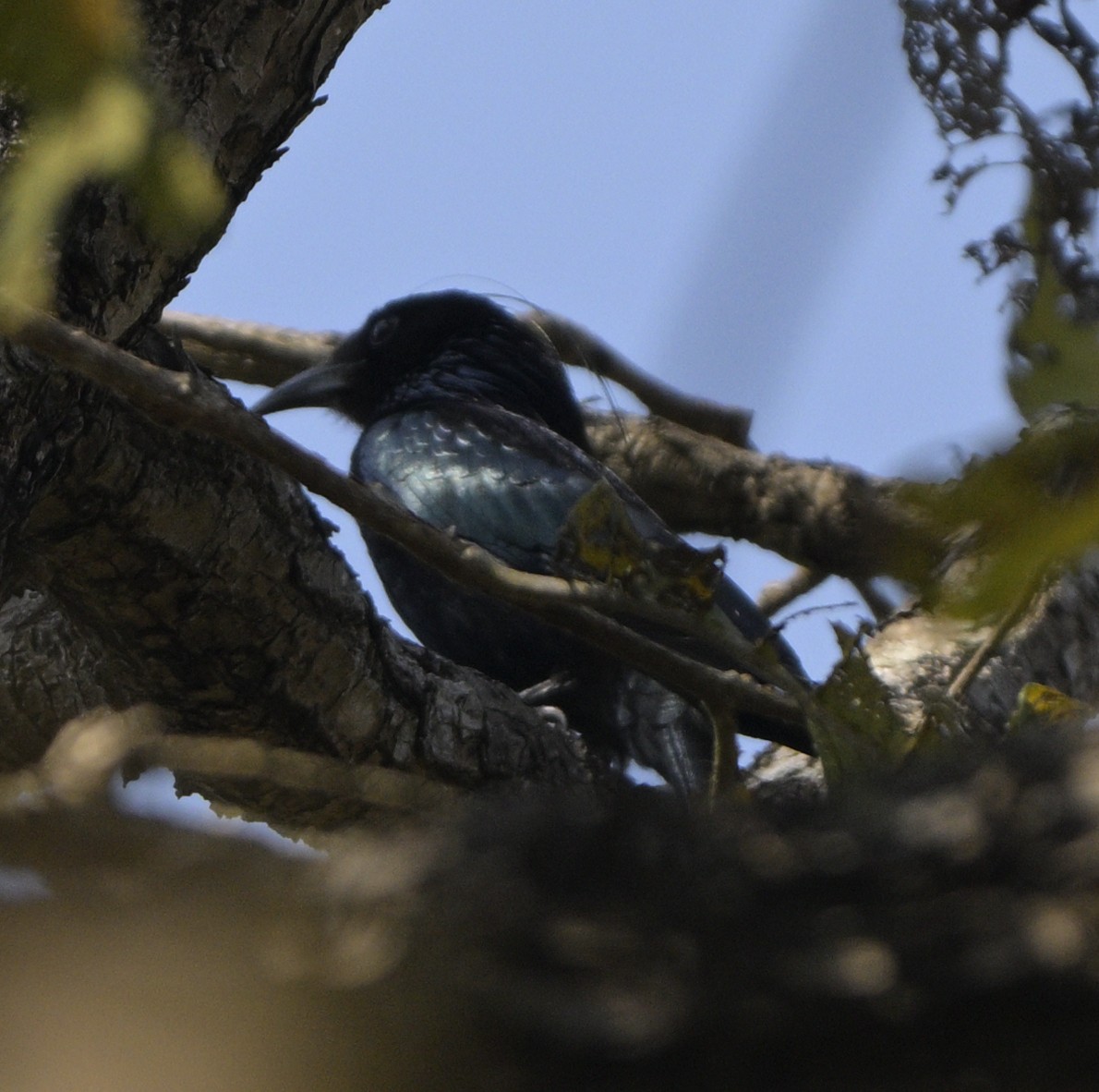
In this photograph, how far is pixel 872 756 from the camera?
75.0 inches

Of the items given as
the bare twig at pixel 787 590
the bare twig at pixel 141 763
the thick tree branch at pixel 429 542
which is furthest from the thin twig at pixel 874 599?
the bare twig at pixel 141 763

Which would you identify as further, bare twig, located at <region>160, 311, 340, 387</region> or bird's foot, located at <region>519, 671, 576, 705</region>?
bare twig, located at <region>160, 311, 340, 387</region>

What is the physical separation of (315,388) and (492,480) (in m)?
1.17

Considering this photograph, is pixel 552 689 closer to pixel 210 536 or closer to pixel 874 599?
pixel 874 599

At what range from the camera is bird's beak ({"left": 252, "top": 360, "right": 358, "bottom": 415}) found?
17.6 feet

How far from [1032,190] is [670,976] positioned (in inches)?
82.3

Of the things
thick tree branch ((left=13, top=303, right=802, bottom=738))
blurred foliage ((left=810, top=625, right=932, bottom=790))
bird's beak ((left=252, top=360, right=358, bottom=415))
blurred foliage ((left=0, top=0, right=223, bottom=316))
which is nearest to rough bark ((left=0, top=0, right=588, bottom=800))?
thick tree branch ((left=13, top=303, right=802, bottom=738))

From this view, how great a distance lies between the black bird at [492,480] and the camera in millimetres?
3746

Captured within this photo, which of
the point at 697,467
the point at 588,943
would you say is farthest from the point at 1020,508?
the point at 697,467

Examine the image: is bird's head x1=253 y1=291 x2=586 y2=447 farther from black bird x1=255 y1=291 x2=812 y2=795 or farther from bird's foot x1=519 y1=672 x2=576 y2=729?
bird's foot x1=519 y1=672 x2=576 y2=729

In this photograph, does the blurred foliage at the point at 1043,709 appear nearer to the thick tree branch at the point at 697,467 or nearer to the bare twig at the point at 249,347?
the thick tree branch at the point at 697,467

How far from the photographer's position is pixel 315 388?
5387 millimetres

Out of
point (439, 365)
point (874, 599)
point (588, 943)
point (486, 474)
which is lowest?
point (588, 943)

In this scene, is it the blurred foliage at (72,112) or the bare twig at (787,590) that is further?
the bare twig at (787,590)
